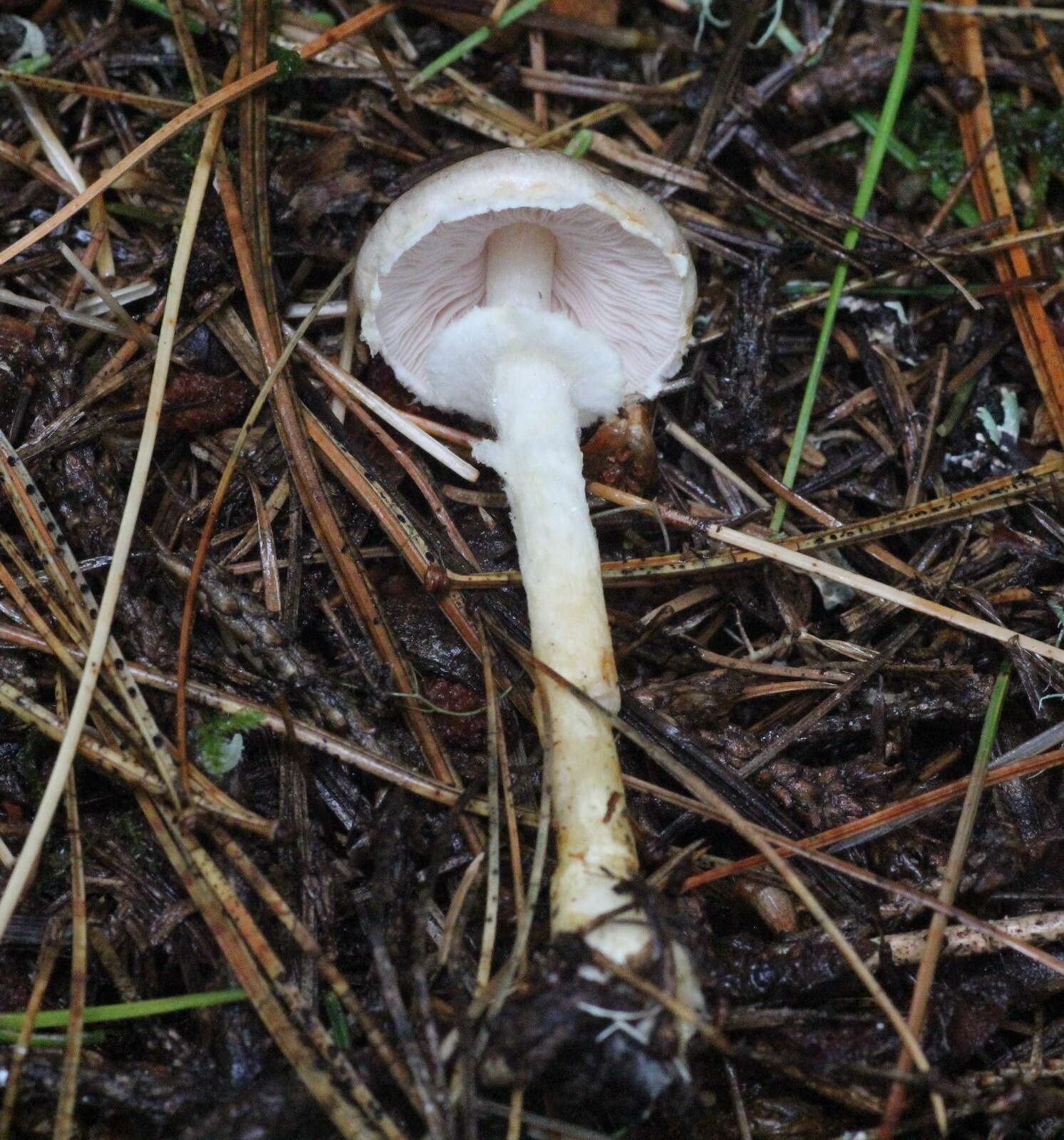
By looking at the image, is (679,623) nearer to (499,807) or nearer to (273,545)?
(499,807)

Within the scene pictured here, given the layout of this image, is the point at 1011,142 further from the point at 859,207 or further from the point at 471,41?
the point at 471,41

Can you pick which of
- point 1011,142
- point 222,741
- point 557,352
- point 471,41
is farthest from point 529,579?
point 1011,142

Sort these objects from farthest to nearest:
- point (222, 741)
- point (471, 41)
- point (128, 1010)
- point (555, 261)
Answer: point (471, 41) < point (555, 261) < point (222, 741) < point (128, 1010)

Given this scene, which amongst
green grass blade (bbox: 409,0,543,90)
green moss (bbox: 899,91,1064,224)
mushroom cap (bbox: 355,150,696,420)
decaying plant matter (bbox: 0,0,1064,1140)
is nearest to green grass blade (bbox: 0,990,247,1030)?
decaying plant matter (bbox: 0,0,1064,1140)

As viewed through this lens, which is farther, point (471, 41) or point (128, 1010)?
point (471, 41)

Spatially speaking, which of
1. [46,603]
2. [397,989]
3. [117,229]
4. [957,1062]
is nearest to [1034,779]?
[957,1062]

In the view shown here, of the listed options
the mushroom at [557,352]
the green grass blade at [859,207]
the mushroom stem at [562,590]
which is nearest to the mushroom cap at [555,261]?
the mushroom at [557,352]
